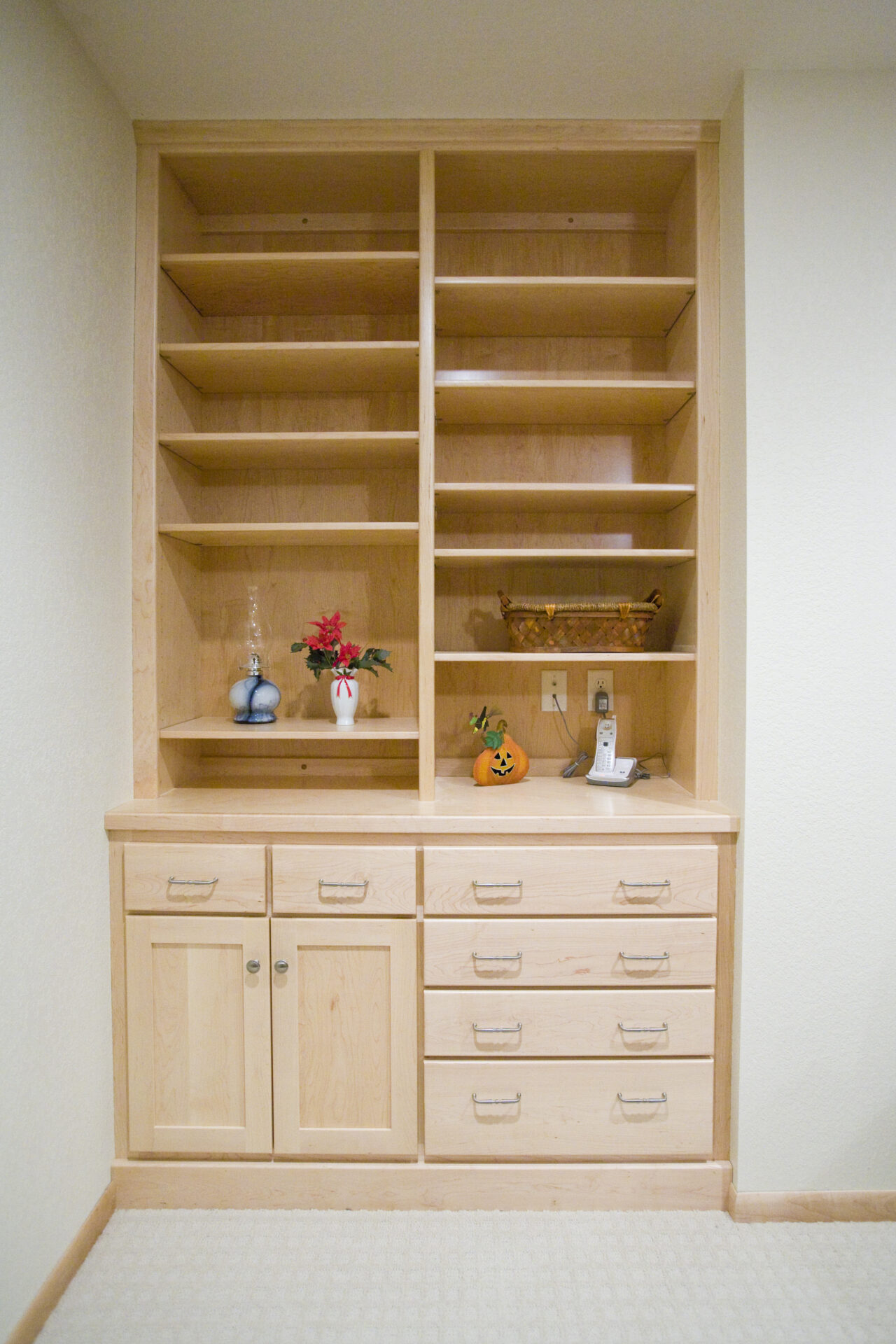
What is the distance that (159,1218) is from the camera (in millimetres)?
1776

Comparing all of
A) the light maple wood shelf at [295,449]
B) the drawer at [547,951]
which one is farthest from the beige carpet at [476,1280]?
the light maple wood shelf at [295,449]

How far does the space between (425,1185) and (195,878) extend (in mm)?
903

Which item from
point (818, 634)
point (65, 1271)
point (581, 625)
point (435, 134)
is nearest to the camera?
point (65, 1271)

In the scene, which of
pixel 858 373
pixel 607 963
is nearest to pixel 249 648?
pixel 607 963

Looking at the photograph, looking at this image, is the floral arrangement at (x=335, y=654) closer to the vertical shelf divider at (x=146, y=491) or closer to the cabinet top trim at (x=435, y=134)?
the vertical shelf divider at (x=146, y=491)

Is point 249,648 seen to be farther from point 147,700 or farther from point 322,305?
point 322,305

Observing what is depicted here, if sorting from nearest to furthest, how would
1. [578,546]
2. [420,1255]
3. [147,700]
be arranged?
[420,1255], [147,700], [578,546]

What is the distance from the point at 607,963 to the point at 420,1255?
0.74 meters

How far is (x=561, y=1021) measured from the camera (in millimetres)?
1780

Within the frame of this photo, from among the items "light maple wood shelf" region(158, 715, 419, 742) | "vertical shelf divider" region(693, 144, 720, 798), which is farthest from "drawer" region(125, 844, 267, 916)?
"vertical shelf divider" region(693, 144, 720, 798)

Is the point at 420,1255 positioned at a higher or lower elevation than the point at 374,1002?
lower

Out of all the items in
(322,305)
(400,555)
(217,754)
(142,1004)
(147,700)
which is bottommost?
(142,1004)

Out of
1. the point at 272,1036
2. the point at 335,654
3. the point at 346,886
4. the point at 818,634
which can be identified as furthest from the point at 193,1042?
the point at 818,634

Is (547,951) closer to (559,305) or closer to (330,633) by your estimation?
(330,633)
